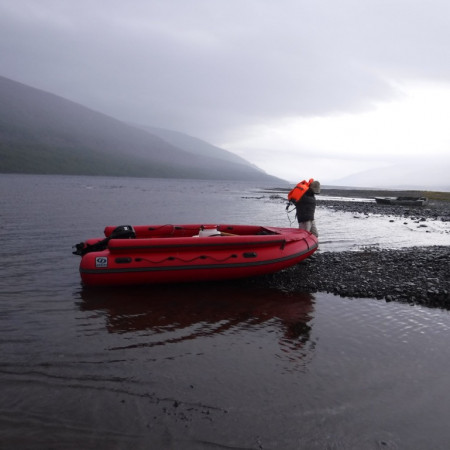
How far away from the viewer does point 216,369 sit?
536 centimetres

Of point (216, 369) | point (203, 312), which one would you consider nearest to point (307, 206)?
point (203, 312)

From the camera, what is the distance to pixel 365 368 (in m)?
5.49

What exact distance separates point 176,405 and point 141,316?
3054 mm

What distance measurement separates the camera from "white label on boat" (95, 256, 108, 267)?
8.58 meters

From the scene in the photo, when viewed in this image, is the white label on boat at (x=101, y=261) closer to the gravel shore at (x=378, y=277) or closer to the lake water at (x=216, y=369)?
the lake water at (x=216, y=369)

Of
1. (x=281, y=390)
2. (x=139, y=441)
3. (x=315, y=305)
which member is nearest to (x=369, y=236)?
(x=315, y=305)

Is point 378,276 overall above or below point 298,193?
below

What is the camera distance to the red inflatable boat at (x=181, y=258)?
8.63 m

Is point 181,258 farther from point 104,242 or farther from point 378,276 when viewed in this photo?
point 378,276

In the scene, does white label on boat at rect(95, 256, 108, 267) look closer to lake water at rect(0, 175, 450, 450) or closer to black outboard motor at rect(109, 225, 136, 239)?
lake water at rect(0, 175, 450, 450)

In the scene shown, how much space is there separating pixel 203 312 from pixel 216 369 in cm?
228

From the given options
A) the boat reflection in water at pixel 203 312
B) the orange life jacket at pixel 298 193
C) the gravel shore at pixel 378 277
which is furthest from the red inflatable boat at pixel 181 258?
the orange life jacket at pixel 298 193

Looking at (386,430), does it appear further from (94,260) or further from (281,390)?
(94,260)

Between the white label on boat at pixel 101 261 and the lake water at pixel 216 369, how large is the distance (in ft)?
2.20
